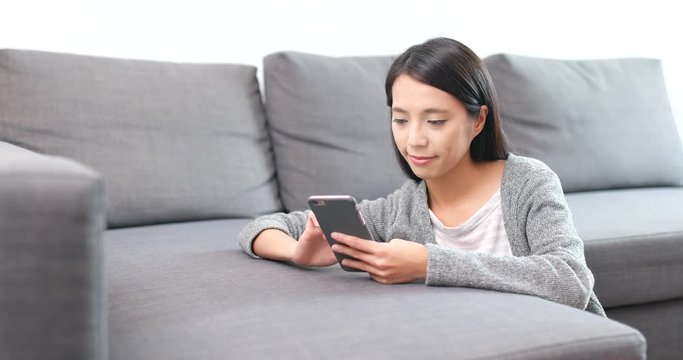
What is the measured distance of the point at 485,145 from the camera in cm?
149

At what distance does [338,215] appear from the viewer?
4.21 ft

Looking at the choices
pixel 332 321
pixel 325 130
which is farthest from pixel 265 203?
pixel 332 321

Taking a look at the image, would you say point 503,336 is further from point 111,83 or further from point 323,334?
point 111,83

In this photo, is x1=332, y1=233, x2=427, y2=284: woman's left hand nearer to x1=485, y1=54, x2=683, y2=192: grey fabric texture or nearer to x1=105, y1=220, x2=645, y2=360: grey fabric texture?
x1=105, y1=220, x2=645, y2=360: grey fabric texture

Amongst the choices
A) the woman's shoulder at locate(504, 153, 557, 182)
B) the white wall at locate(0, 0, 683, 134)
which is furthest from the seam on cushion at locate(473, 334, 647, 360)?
the white wall at locate(0, 0, 683, 134)

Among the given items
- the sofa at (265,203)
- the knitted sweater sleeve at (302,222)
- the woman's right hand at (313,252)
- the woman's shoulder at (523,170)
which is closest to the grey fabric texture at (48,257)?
the sofa at (265,203)

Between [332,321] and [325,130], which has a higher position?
[332,321]

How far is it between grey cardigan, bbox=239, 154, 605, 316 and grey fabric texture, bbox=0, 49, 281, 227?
0.49 m

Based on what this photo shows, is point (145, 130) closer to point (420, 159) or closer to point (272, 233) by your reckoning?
point (272, 233)

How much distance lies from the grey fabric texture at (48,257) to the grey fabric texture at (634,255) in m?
1.17

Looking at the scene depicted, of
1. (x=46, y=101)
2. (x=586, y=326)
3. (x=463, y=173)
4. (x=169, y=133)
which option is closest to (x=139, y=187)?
(x=169, y=133)

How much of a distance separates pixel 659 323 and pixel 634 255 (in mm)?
213

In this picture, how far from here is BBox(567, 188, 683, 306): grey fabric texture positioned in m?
1.77

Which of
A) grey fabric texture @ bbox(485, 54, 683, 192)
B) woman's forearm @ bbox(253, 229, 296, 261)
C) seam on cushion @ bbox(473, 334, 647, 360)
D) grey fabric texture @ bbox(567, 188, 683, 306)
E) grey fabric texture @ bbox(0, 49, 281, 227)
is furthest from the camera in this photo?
grey fabric texture @ bbox(485, 54, 683, 192)
